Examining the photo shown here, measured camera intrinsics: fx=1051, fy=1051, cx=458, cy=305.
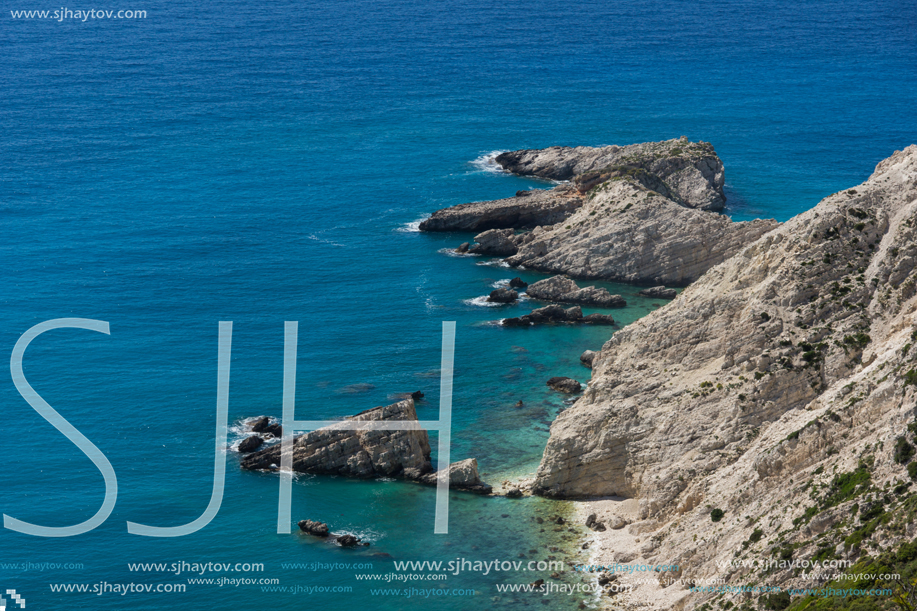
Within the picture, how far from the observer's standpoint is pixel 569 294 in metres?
137

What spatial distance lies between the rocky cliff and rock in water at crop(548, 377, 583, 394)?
14.7 meters

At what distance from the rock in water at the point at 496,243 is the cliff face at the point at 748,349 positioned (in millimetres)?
63581

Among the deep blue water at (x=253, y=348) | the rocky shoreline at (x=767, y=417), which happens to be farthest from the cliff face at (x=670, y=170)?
the rocky shoreline at (x=767, y=417)

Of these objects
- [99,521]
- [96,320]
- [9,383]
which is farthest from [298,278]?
[99,521]

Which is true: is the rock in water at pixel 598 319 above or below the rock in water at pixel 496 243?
below

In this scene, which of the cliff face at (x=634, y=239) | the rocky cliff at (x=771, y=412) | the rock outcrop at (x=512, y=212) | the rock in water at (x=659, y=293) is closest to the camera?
the rocky cliff at (x=771, y=412)

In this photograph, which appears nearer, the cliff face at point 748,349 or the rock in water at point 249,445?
the cliff face at point 748,349

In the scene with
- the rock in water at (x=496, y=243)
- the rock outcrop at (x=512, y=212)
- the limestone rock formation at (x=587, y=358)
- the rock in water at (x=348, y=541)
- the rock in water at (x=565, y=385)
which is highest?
the rock outcrop at (x=512, y=212)

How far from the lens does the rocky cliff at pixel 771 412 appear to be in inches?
2534

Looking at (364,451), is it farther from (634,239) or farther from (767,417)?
(634,239)

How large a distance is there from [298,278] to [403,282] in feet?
51.2

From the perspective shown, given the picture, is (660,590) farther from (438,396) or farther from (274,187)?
(274,187)

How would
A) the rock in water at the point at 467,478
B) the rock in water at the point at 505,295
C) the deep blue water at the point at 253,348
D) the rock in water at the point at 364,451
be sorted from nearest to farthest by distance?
the deep blue water at the point at 253,348 → the rock in water at the point at 467,478 → the rock in water at the point at 364,451 → the rock in water at the point at 505,295

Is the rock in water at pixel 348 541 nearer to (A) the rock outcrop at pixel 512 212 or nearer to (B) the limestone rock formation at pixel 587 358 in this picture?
(B) the limestone rock formation at pixel 587 358
